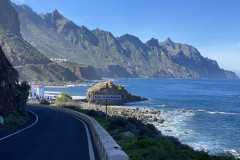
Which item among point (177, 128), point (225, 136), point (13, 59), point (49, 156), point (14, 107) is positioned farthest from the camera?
point (13, 59)

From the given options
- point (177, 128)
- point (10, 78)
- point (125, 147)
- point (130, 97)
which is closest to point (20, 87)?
point (10, 78)

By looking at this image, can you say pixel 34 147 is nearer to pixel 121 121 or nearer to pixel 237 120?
pixel 121 121

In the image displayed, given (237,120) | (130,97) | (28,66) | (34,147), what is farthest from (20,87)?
(28,66)

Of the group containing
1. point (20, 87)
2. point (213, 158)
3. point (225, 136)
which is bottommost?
point (225, 136)

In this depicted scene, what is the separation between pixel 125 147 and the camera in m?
10.0

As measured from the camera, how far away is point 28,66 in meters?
192

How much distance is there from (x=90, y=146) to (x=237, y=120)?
52.4m

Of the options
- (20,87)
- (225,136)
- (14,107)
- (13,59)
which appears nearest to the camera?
(14,107)

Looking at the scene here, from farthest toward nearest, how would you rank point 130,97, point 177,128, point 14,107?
point 130,97
point 177,128
point 14,107

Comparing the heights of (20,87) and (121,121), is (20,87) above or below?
above

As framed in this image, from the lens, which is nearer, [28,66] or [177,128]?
[177,128]

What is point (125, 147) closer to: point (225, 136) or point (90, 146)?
point (90, 146)

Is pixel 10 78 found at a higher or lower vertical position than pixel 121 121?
higher

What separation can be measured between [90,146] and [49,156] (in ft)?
7.82
